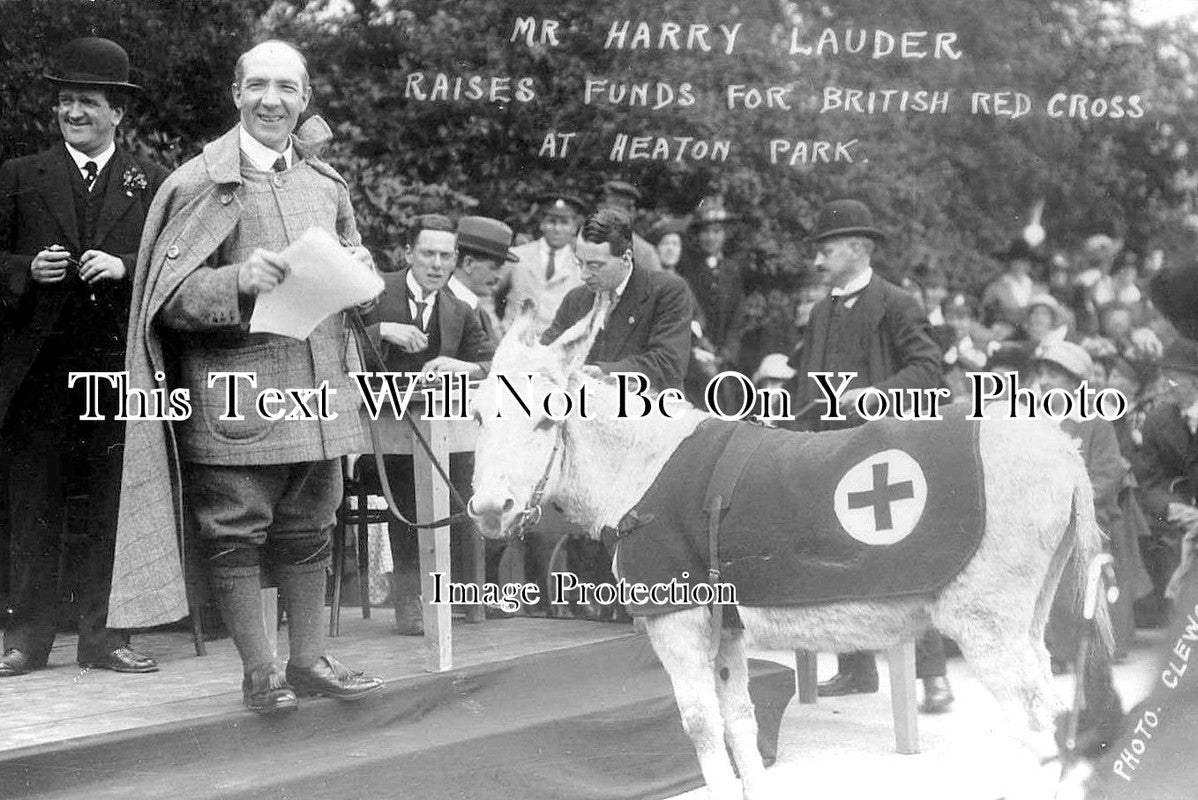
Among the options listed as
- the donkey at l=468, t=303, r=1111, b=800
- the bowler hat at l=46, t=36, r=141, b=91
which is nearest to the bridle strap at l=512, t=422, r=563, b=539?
the donkey at l=468, t=303, r=1111, b=800

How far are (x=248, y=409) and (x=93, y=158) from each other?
105cm

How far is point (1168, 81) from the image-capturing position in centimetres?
486

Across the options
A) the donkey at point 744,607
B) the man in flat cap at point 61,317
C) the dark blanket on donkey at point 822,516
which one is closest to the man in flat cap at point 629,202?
the donkey at point 744,607

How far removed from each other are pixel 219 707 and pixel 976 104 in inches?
114

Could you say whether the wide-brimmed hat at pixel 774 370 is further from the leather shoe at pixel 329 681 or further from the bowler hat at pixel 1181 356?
the leather shoe at pixel 329 681

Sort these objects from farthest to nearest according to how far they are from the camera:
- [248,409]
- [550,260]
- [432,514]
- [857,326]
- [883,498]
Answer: [550,260], [857,326], [432,514], [248,409], [883,498]

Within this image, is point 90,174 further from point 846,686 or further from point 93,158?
point 846,686

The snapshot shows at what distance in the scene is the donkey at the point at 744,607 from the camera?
3869mm

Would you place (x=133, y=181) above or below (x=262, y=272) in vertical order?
above

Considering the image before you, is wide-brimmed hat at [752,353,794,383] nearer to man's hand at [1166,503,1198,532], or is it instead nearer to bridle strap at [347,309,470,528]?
bridle strap at [347,309,470,528]

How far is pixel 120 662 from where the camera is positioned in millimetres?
4488

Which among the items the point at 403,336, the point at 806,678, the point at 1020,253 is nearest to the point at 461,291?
the point at 403,336

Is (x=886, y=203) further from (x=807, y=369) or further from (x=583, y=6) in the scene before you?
(x=583, y=6)

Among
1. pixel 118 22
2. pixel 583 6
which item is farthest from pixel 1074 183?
pixel 118 22
